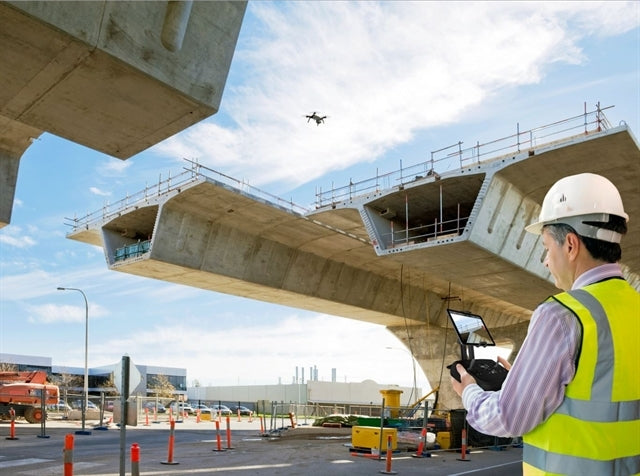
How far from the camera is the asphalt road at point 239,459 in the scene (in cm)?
1625

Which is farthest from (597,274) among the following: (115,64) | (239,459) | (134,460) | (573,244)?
(239,459)

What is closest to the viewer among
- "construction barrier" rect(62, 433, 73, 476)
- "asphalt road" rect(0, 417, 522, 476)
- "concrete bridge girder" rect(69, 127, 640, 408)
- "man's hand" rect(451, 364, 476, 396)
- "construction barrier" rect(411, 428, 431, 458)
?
"man's hand" rect(451, 364, 476, 396)

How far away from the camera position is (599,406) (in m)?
2.29

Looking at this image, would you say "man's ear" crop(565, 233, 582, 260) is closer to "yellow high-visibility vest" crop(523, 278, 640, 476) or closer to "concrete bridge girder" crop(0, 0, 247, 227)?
"yellow high-visibility vest" crop(523, 278, 640, 476)

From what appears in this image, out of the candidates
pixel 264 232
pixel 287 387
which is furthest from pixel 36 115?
pixel 287 387

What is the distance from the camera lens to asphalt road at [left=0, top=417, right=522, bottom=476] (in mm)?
16250

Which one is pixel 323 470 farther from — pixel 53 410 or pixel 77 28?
pixel 53 410

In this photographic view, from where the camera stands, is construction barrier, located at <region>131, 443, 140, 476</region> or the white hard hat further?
construction barrier, located at <region>131, 443, 140, 476</region>

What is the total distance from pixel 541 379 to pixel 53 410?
55.5m

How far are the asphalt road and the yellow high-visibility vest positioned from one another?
47.8 feet

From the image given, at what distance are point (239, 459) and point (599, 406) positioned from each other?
18005 mm

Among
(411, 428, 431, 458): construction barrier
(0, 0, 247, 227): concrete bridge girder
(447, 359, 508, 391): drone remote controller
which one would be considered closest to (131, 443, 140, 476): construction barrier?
(0, 0, 247, 227): concrete bridge girder

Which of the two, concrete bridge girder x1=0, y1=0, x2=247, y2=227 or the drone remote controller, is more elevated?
concrete bridge girder x1=0, y1=0, x2=247, y2=227

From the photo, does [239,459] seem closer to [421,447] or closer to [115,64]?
[421,447]
